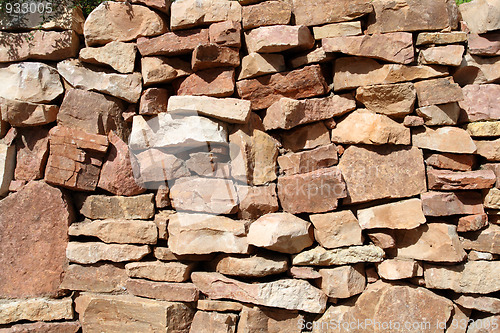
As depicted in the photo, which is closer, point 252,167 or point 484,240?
point 484,240

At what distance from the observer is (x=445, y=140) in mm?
2684

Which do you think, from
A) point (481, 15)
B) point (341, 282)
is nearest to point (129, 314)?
point (341, 282)

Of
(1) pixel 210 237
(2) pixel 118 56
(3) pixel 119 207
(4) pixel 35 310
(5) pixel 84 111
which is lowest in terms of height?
(4) pixel 35 310

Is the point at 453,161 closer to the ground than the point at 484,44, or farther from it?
closer to the ground

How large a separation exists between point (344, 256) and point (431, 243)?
59 cm

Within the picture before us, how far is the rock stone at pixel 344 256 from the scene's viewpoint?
2.67m

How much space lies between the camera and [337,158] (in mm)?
2820

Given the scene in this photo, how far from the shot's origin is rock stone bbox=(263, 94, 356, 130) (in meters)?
2.73

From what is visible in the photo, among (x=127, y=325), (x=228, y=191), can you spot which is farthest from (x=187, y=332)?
(x=228, y=191)

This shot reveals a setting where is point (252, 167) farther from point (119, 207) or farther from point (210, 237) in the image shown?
point (119, 207)

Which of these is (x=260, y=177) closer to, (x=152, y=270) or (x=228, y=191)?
(x=228, y=191)

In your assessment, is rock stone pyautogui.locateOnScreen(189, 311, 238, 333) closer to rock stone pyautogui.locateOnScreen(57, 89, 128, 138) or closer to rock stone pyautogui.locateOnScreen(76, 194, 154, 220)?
rock stone pyautogui.locateOnScreen(76, 194, 154, 220)

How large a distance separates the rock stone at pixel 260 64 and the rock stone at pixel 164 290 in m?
1.57

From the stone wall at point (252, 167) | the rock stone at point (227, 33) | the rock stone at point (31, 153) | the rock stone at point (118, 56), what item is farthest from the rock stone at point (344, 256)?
the rock stone at point (31, 153)
